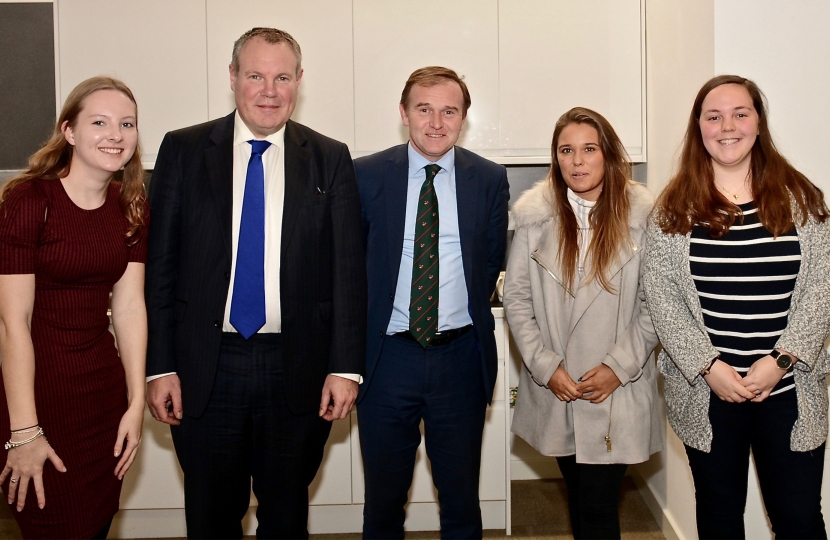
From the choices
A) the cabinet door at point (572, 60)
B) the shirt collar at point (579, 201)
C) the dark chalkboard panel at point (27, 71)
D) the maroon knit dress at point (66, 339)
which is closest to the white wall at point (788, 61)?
the shirt collar at point (579, 201)

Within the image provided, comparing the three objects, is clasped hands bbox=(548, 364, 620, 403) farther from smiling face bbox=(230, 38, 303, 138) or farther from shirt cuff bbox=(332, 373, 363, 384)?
smiling face bbox=(230, 38, 303, 138)

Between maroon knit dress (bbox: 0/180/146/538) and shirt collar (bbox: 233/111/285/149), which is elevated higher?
shirt collar (bbox: 233/111/285/149)

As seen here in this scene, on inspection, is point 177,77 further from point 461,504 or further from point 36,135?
point 461,504

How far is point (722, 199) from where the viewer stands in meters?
1.92

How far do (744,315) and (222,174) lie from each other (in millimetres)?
1445

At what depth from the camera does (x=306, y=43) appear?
338cm

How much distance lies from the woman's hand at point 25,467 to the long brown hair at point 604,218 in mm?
1449

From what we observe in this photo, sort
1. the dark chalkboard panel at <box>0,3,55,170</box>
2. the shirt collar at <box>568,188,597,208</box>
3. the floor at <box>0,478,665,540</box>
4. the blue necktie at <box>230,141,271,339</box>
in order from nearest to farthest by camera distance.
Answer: the blue necktie at <box>230,141,271,339</box>, the shirt collar at <box>568,188,597,208</box>, the floor at <box>0,478,665,540</box>, the dark chalkboard panel at <box>0,3,55,170</box>

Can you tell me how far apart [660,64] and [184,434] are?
2477 millimetres

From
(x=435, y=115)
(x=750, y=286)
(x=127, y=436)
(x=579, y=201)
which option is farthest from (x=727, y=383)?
(x=127, y=436)

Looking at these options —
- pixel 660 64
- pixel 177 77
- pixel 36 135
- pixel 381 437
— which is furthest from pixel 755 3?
pixel 36 135

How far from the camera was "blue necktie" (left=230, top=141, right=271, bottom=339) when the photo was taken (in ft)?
6.25

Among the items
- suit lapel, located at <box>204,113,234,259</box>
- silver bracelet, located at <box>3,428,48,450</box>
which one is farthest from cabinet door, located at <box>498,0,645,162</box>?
silver bracelet, located at <box>3,428,48,450</box>

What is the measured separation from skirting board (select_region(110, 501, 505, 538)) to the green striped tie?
133 centimetres
